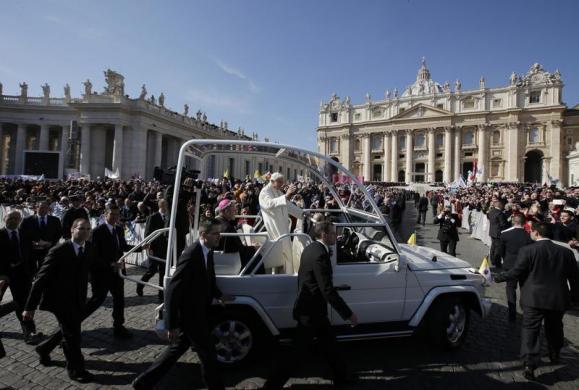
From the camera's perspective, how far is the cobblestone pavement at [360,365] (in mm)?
3773

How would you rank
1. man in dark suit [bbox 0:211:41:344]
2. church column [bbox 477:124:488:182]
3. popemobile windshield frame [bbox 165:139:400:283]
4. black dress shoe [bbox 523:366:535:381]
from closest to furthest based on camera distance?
black dress shoe [bbox 523:366:535:381] → popemobile windshield frame [bbox 165:139:400:283] → man in dark suit [bbox 0:211:41:344] → church column [bbox 477:124:488:182]

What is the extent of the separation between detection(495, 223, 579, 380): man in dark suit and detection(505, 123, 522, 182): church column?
234 ft

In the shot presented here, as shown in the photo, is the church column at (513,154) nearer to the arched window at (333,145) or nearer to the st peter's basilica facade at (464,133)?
the st peter's basilica facade at (464,133)

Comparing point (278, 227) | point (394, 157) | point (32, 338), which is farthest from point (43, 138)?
point (394, 157)

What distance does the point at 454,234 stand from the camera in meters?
10.0

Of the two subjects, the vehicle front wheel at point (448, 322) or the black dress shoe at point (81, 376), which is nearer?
the black dress shoe at point (81, 376)

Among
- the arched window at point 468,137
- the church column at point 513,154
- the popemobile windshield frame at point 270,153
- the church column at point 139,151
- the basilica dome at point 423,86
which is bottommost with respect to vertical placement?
the popemobile windshield frame at point 270,153

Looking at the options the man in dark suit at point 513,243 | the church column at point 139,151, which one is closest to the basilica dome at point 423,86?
the church column at point 139,151

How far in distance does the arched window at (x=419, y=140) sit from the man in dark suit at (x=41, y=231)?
75.3 meters

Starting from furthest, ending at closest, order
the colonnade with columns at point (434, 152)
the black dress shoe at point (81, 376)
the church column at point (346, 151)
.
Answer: the church column at point (346, 151) → the colonnade with columns at point (434, 152) → the black dress shoe at point (81, 376)

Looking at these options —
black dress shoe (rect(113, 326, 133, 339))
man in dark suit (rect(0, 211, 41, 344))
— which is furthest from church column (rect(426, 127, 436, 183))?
man in dark suit (rect(0, 211, 41, 344))

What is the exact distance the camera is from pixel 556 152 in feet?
200

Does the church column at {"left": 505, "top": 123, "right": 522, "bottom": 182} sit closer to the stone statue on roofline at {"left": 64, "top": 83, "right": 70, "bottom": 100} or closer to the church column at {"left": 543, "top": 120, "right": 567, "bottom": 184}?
the church column at {"left": 543, "top": 120, "right": 567, "bottom": 184}

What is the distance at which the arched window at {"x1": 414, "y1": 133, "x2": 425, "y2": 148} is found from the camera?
72562mm
